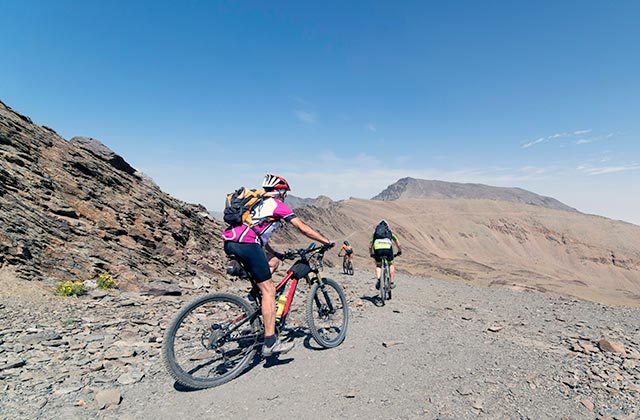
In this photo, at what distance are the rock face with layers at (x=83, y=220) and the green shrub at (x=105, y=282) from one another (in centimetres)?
32

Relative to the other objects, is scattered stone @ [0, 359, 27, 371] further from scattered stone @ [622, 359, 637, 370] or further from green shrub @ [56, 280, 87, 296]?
scattered stone @ [622, 359, 637, 370]

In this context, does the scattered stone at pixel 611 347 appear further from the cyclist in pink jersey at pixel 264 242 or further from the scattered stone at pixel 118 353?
the scattered stone at pixel 118 353

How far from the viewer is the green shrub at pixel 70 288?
7.38 meters

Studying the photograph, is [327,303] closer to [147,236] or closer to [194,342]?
Answer: [194,342]

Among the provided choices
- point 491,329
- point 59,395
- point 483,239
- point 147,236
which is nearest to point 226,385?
point 59,395

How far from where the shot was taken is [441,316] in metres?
8.91

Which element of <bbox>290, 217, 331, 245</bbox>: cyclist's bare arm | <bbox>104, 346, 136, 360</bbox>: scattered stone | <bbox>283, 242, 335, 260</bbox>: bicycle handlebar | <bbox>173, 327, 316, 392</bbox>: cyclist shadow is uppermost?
<bbox>290, 217, 331, 245</bbox>: cyclist's bare arm

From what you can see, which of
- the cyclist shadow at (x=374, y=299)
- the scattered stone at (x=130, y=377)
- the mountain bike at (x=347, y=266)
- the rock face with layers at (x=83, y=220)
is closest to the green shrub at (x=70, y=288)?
the rock face with layers at (x=83, y=220)

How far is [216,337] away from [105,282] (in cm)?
566

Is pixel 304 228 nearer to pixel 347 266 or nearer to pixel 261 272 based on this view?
pixel 261 272

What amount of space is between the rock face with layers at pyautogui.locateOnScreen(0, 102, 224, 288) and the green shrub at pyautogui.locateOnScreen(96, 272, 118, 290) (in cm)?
32

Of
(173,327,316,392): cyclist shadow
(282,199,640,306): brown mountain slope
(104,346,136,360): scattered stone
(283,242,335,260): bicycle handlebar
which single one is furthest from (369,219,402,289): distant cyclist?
(282,199,640,306): brown mountain slope

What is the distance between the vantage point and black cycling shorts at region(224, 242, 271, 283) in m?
4.62

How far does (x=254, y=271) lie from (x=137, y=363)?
2.40m
